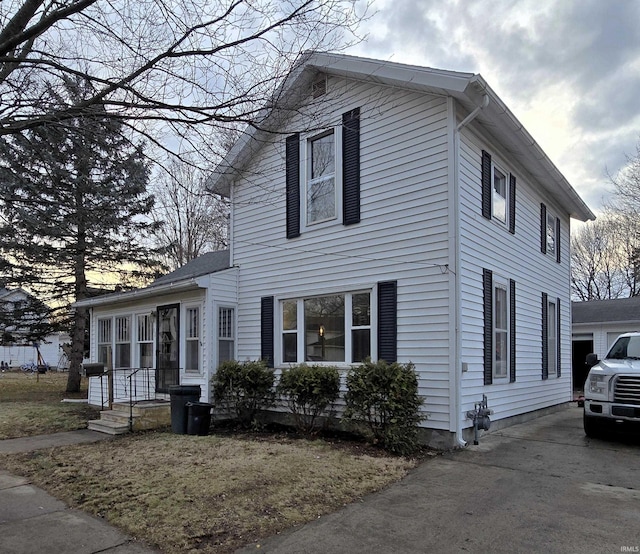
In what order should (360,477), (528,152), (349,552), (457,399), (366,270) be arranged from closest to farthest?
(349,552) → (360,477) → (457,399) → (366,270) → (528,152)

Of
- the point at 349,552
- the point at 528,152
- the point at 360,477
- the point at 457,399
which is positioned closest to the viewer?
the point at 349,552

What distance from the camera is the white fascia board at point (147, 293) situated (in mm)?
9992

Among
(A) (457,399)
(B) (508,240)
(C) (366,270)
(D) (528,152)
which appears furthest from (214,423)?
(D) (528,152)

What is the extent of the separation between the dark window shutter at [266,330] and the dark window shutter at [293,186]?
56.5 inches

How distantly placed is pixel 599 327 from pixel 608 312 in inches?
40.0

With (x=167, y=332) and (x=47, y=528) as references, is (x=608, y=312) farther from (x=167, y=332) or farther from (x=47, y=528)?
(x=47, y=528)

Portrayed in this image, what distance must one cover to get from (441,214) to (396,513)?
4491 mm

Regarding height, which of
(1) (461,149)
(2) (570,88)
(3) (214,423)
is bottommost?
(3) (214,423)

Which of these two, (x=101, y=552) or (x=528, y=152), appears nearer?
(x=101, y=552)

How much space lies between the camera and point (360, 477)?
19.1 feet

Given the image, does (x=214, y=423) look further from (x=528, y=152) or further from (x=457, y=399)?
(x=528, y=152)

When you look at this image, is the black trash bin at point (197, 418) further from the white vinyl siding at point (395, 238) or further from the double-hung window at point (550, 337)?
the double-hung window at point (550, 337)

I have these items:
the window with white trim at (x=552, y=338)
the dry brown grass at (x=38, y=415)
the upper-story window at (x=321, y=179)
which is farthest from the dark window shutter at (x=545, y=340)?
the dry brown grass at (x=38, y=415)

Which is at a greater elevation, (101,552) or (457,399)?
(457,399)
